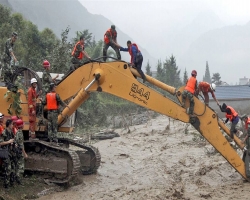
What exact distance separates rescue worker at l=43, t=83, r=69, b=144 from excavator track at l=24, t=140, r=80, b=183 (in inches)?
13.0

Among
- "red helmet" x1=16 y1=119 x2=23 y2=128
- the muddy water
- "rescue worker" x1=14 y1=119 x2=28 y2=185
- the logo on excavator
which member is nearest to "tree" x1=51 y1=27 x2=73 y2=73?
the muddy water

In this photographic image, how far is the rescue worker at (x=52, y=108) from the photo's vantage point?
32.4 feet

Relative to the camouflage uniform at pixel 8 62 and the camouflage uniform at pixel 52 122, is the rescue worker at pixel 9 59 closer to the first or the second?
the camouflage uniform at pixel 8 62

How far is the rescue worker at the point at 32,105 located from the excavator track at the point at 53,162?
34 cm

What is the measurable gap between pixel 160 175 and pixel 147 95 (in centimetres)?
337

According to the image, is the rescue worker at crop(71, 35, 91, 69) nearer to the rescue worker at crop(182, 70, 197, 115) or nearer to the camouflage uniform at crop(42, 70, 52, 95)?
the camouflage uniform at crop(42, 70, 52, 95)

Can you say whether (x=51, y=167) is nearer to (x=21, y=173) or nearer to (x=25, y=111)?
(x=21, y=173)

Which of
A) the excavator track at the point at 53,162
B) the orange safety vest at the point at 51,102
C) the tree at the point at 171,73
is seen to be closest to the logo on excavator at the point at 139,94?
the orange safety vest at the point at 51,102

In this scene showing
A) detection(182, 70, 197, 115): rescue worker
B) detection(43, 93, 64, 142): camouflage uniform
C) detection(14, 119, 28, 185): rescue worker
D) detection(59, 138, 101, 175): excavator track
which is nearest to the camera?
detection(182, 70, 197, 115): rescue worker

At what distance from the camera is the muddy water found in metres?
9.18

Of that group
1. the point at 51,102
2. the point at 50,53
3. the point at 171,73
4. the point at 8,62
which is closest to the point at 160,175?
the point at 51,102

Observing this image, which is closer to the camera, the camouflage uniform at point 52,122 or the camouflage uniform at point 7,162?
the camouflage uniform at point 7,162

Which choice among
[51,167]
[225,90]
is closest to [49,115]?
[51,167]

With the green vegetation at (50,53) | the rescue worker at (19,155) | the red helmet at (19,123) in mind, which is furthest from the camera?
the green vegetation at (50,53)
